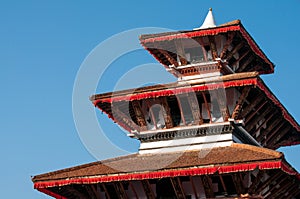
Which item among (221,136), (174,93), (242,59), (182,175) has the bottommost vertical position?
(182,175)

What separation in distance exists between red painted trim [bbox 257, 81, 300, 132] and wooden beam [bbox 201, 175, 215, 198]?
14.2ft

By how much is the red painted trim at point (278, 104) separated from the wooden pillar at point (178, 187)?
5022 millimetres

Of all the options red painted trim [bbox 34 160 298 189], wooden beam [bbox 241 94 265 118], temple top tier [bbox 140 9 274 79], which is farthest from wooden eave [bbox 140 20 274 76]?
red painted trim [bbox 34 160 298 189]

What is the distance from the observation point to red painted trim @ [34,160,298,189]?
24378 mm

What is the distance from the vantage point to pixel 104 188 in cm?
2759

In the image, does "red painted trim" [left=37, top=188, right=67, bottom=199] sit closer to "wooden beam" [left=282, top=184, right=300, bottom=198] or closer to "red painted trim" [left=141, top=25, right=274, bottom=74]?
"red painted trim" [left=141, top=25, right=274, bottom=74]

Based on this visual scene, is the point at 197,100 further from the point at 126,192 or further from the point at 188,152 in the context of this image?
the point at 126,192

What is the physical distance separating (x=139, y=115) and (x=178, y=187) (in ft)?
14.4

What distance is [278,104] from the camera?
29656 mm

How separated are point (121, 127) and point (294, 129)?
8318mm

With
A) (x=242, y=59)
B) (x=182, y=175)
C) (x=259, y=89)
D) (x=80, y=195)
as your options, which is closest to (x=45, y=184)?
(x=80, y=195)

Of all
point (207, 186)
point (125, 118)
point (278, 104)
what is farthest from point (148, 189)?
point (278, 104)

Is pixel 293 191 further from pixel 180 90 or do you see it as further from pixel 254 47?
pixel 254 47

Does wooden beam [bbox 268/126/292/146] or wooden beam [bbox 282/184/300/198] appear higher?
wooden beam [bbox 268/126/292/146]
